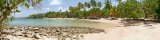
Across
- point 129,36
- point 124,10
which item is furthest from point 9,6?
point 124,10

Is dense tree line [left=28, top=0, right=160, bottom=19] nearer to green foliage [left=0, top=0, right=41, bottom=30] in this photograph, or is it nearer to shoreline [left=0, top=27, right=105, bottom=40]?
shoreline [left=0, top=27, right=105, bottom=40]

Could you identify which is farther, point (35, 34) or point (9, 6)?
point (35, 34)

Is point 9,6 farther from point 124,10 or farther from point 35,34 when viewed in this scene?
point 124,10

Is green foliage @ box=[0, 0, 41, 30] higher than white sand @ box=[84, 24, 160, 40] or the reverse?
higher

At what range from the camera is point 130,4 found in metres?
64.4

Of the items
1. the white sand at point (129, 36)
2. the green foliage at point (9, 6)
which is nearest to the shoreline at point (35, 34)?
the white sand at point (129, 36)

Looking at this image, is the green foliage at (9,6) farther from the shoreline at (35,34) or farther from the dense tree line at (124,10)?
the dense tree line at (124,10)

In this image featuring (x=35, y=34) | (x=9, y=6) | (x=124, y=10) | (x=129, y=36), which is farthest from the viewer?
(x=124, y=10)

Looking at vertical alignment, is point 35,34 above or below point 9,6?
below

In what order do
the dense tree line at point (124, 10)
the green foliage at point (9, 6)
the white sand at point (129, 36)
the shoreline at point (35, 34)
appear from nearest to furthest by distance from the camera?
the green foliage at point (9, 6) → the shoreline at point (35, 34) → the white sand at point (129, 36) → the dense tree line at point (124, 10)

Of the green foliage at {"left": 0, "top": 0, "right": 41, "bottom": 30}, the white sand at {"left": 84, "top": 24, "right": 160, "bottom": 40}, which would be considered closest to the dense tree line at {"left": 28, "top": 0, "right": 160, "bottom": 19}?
the white sand at {"left": 84, "top": 24, "right": 160, "bottom": 40}

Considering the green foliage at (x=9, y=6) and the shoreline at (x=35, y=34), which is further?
the shoreline at (x=35, y=34)

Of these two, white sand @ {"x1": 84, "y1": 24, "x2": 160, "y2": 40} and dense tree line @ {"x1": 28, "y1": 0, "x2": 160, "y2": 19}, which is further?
dense tree line @ {"x1": 28, "y1": 0, "x2": 160, "y2": 19}

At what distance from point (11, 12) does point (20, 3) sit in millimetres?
595
